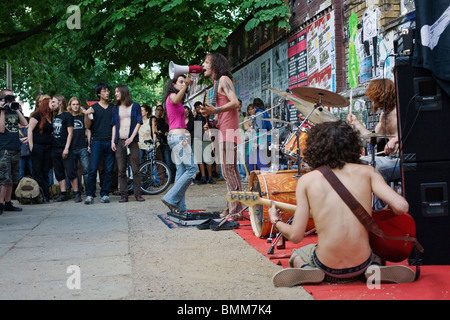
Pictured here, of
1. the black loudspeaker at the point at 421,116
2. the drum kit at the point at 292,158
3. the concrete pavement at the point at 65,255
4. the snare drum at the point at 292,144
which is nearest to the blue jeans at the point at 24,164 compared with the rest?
the concrete pavement at the point at 65,255

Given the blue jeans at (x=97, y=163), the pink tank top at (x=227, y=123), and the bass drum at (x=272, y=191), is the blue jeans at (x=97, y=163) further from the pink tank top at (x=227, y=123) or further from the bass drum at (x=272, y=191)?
the bass drum at (x=272, y=191)

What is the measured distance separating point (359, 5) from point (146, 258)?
6027 millimetres

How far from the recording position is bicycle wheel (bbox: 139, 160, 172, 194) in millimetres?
11734

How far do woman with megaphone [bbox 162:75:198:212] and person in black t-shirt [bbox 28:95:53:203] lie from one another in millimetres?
4322

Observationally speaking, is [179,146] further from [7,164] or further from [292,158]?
[7,164]

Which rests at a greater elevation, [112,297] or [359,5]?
[359,5]

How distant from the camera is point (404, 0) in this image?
26.8 feet

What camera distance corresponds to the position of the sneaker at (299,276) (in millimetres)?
3959

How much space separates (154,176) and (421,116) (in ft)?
25.9

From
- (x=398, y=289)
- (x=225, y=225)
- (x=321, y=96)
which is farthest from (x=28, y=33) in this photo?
(x=398, y=289)

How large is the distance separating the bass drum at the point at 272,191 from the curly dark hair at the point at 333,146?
214cm
